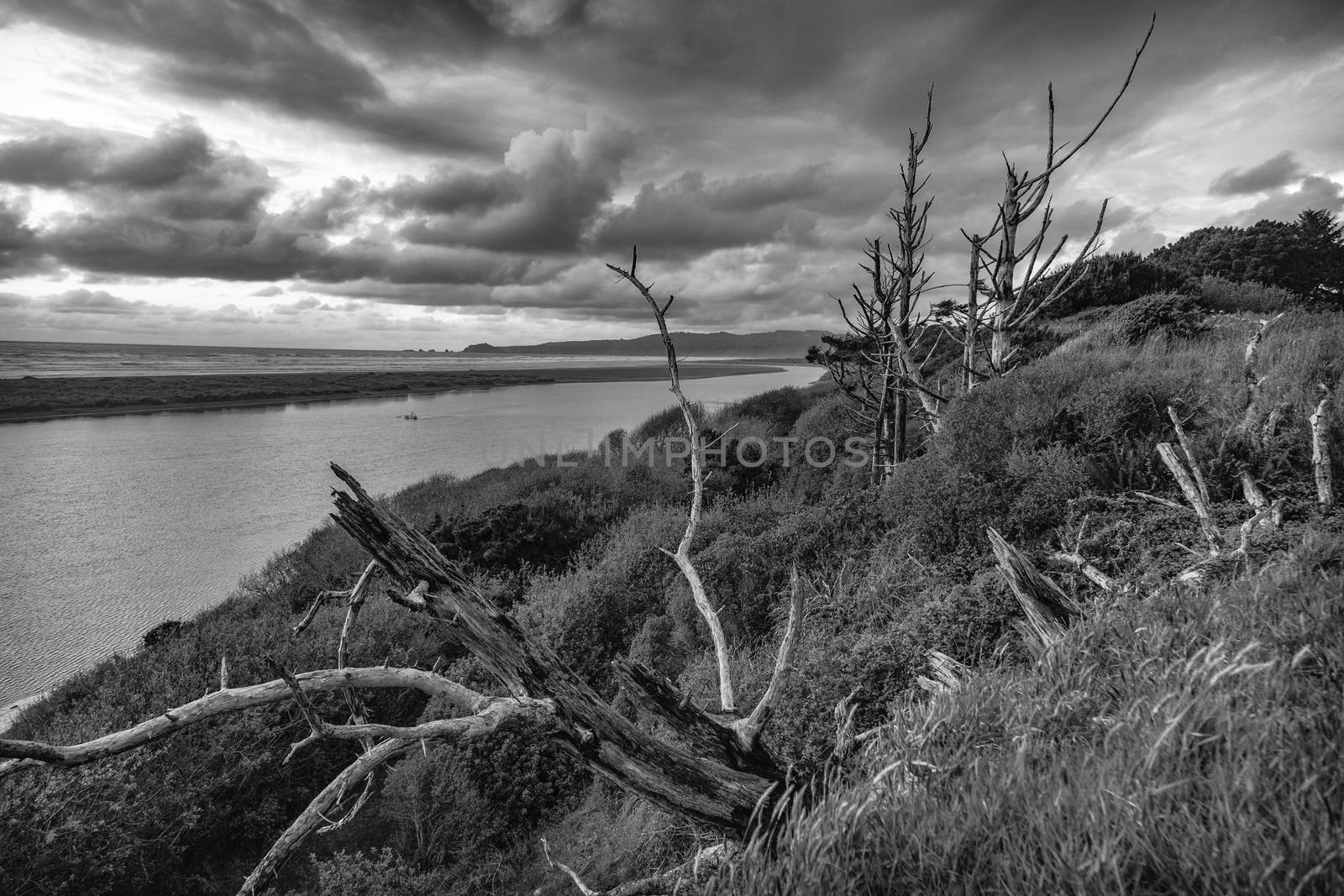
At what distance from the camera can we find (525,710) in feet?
7.68

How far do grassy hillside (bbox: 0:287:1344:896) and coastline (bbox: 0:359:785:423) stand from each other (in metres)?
24.5

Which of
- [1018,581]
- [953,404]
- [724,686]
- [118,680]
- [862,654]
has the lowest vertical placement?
[118,680]

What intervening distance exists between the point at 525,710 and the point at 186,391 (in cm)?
4107

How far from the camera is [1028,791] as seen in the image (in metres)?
1.69

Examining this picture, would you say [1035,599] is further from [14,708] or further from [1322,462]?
[14,708]

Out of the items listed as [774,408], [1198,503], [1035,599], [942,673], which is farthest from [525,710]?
[774,408]

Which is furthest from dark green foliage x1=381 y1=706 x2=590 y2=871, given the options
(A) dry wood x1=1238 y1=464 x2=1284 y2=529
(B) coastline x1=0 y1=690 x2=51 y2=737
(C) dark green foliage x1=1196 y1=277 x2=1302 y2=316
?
(C) dark green foliage x1=1196 y1=277 x2=1302 y2=316

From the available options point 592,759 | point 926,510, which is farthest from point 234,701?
point 926,510

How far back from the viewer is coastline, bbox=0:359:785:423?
2548cm

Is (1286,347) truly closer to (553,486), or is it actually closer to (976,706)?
(976,706)

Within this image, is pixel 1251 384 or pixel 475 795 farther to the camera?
pixel 1251 384

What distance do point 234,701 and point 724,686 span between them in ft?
6.96

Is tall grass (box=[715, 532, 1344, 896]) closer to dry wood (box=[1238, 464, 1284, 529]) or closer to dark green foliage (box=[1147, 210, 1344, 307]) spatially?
dry wood (box=[1238, 464, 1284, 529])

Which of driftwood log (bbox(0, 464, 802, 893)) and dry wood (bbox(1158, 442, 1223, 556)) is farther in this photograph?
dry wood (bbox(1158, 442, 1223, 556))
